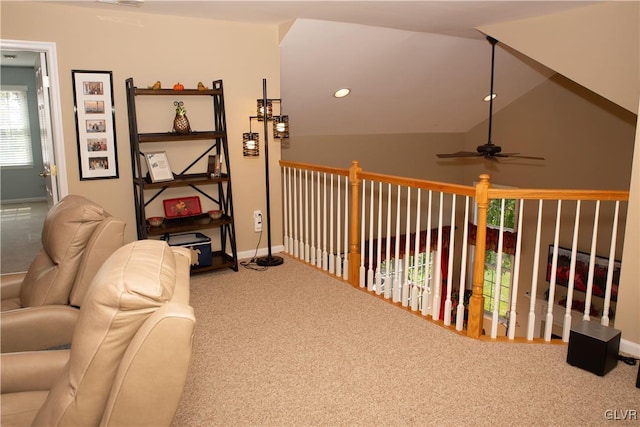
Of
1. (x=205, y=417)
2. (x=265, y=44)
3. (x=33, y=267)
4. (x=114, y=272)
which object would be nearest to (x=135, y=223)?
(x=33, y=267)

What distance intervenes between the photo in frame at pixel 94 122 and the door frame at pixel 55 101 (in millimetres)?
132

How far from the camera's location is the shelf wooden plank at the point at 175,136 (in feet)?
14.6

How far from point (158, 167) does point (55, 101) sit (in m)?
0.99

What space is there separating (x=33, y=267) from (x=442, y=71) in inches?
207

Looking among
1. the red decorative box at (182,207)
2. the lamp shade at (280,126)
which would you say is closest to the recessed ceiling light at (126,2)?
the lamp shade at (280,126)

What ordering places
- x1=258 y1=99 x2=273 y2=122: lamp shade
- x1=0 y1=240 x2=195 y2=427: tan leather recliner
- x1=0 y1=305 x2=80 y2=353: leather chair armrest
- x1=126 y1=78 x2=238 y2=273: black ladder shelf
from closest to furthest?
x1=0 y1=240 x2=195 y2=427: tan leather recliner < x1=0 y1=305 x2=80 y2=353: leather chair armrest < x1=126 y1=78 x2=238 y2=273: black ladder shelf < x1=258 y1=99 x2=273 y2=122: lamp shade

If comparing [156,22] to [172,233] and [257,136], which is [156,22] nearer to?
Result: [257,136]

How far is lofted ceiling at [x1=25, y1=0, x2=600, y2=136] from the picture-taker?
428 cm

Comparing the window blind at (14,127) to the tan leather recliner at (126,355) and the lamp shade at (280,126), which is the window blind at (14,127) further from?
the tan leather recliner at (126,355)

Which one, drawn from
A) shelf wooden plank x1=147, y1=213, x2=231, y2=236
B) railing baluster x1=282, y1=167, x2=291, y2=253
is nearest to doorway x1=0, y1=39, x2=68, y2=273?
shelf wooden plank x1=147, y1=213, x2=231, y2=236

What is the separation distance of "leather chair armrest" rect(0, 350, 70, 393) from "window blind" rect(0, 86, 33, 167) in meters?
8.64

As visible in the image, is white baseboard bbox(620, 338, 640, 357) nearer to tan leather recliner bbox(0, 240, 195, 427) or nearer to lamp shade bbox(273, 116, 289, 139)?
tan leather recliner bbox(0, 240, 195, 427)

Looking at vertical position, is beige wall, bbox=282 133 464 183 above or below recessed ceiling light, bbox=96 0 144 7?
below

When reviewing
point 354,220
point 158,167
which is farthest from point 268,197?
point 158,167
